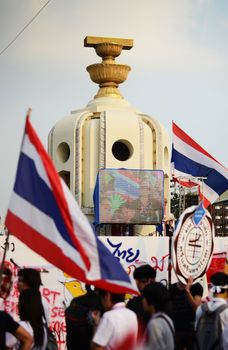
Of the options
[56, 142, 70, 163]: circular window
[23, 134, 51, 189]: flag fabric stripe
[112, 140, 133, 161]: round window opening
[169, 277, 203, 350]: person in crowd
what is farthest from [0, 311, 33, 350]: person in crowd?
→ [56, 142, 70, 163]: circular window

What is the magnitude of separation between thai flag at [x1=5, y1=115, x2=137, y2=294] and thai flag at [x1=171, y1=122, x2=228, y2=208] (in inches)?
420

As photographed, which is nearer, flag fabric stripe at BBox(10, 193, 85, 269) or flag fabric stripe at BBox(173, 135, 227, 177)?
flag fabric stripe at BBox(10, 193, 85, 269)

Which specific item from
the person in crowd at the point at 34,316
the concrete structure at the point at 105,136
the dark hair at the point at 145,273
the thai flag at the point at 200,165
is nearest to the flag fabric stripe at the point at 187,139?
the thai flag at the point at 200,165

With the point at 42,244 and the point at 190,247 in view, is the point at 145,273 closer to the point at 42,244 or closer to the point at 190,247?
the point at 42,244

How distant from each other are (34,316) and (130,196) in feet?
67.0

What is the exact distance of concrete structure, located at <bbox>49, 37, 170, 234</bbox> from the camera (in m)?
32.9

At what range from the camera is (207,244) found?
556 inches

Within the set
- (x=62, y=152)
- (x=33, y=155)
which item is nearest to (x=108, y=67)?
(x=62, y=152)

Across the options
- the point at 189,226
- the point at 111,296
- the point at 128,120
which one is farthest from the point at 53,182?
the point at 128,120

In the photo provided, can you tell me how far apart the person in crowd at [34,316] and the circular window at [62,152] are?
24.1 metres

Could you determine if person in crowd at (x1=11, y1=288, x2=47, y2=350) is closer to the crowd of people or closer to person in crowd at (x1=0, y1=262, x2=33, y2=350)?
the crowd of people

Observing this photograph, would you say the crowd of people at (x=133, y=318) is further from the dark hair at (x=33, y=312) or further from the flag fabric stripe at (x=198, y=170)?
the flag fabric stripe at (x=198, y=170)

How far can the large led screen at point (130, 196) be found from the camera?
96.2 ft

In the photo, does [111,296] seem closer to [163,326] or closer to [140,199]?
[163,326]
